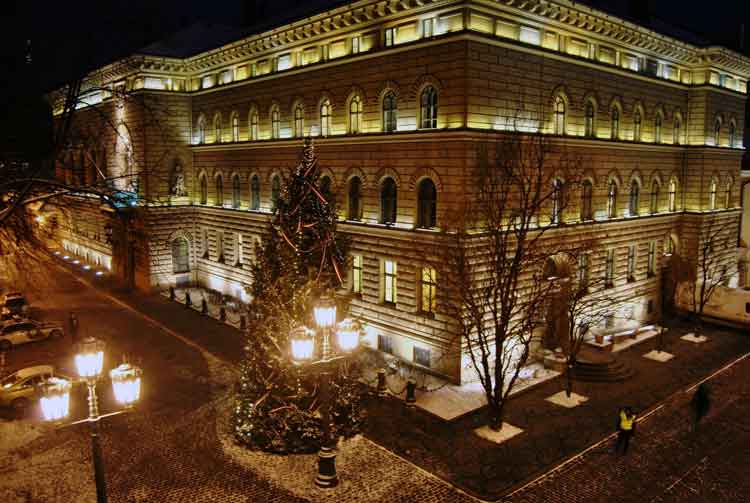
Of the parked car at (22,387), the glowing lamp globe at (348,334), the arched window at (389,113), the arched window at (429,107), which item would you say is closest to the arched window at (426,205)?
the arched window at (429,107)

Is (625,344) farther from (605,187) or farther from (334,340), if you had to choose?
(334,340)

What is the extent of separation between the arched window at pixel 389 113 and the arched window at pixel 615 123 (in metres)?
11.3

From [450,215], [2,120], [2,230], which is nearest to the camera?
[2,120]

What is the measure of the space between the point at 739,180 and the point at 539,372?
23.4 meters

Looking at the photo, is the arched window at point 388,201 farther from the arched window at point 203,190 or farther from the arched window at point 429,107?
the arched window at point 203,190

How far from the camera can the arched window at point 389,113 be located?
81.4 ft

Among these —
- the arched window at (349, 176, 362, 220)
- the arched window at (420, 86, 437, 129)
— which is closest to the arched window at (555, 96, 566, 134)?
the arched window at (420, 86, 437, 129)

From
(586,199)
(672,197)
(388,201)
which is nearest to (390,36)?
(388,201)

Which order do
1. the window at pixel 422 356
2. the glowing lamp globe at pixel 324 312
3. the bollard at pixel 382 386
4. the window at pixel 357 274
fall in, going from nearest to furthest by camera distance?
the glowing lamp globe at pixel 324 312 < the bollard at pixel 382 386 < the window at pixel 422 356 < the window at pixel 357 274

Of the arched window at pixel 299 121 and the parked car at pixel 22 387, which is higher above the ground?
the arched window at pixel 299 121

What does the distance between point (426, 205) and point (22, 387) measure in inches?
636

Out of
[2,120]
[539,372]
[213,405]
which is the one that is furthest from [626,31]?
[2,120]

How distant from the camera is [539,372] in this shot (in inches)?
974

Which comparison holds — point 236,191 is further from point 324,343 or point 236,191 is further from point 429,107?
point 324,343
